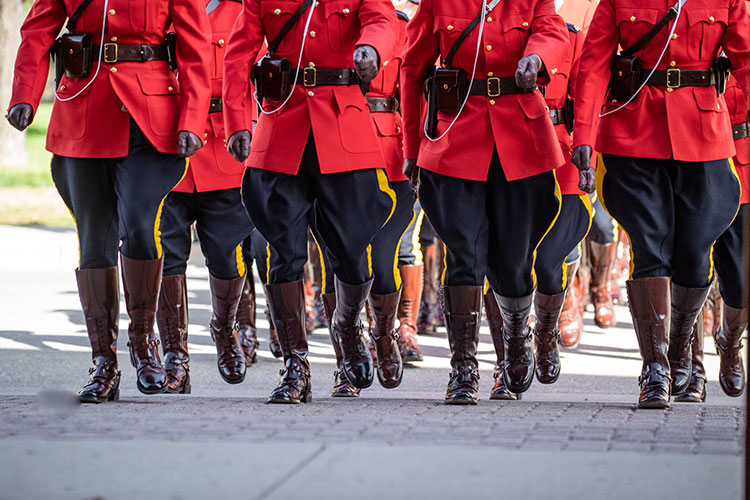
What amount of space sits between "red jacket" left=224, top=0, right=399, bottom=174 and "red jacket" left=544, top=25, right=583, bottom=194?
140 cm

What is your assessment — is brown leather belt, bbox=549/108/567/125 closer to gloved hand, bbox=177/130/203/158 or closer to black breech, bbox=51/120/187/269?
gloved hand, bbox=177/130/203/158

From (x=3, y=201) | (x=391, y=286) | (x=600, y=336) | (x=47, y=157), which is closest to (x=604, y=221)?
(x=600, y=336)

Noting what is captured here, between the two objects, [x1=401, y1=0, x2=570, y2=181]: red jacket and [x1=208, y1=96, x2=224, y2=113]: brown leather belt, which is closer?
[x1=401, y1=0, x2=570, y2=181]: red jacket

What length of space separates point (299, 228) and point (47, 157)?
841 inches

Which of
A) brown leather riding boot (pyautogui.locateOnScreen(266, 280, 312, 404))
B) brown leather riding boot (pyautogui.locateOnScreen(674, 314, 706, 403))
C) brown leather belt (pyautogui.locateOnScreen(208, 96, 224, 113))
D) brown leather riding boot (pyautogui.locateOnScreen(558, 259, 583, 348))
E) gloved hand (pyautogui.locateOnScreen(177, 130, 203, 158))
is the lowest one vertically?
brown leather riding boot (pyautogui.locateOnScreen(558, 259, 583, 348))

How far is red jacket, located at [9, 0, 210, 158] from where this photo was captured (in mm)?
5609

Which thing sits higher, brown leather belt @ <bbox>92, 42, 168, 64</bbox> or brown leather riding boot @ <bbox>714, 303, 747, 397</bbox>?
brown leather belt @ <bbox>92, 42, 168, 64</bbox>

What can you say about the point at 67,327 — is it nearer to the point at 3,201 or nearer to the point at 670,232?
the point at 670,232

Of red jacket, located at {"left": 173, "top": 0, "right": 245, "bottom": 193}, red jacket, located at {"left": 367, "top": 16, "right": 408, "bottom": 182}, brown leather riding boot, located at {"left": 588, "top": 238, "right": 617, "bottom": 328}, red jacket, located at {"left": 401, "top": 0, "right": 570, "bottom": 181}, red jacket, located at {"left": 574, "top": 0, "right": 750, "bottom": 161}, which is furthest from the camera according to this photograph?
brown leather riding boot, located at {"left": 588, "top": 238, "right": 617, "bottom": 328}

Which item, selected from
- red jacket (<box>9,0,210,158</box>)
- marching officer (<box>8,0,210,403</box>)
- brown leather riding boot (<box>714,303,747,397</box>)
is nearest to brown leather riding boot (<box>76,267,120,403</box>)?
marching officer (<box>8,0,210,403</box>)

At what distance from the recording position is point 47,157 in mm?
26000

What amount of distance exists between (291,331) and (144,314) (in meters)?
0.67

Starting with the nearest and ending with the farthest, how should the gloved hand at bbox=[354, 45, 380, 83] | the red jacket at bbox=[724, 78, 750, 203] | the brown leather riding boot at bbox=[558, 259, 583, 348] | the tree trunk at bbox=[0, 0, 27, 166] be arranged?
the gloved hand at bbox=[354, 45, 380, 83] < the red jacket at bbox=[724, 78, 750, 203] < the brown leather riding boot at bbox=[558, 259, 583, 348] < the tree trunk at bbox=[0, 0, 27, 166]

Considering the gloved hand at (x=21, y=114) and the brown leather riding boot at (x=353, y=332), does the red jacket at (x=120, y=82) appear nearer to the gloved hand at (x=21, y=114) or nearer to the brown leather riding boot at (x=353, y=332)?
the gloved hand at (x=21, y=114)
